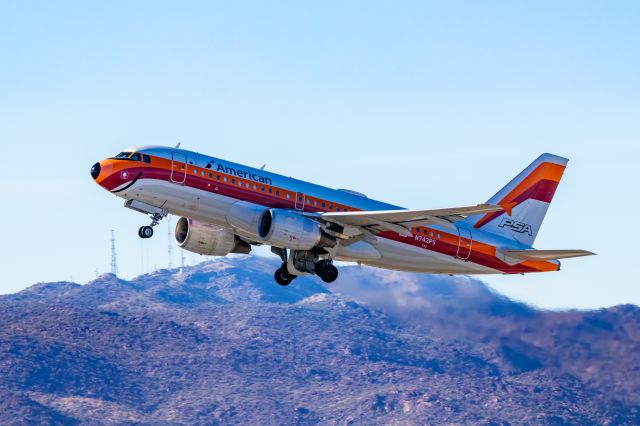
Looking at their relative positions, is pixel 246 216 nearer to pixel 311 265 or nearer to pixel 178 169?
pixel 178 169

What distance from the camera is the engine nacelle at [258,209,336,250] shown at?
198 ft

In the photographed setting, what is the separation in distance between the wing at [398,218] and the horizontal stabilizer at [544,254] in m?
6.41

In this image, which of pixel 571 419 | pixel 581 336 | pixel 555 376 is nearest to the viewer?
pixel 581 336

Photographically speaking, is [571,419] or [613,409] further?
[571,419]

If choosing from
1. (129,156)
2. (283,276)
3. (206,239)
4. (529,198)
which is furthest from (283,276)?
(529,198)

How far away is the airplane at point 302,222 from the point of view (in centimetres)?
6069

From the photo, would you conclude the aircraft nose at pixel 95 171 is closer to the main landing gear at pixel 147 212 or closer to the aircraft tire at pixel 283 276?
the main landing gear at pixel 147 212

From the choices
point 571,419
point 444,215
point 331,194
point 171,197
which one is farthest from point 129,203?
point 571,419

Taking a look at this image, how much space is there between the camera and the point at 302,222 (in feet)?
200

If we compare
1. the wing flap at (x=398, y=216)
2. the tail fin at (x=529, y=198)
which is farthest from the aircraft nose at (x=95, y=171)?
the tail fin at (x=529, y=198)

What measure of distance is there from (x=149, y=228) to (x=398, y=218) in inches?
486

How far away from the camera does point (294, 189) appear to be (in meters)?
63.0

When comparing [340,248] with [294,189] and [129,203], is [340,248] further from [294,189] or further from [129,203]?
[129,203]

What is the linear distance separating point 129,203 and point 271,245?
24.4 feet
